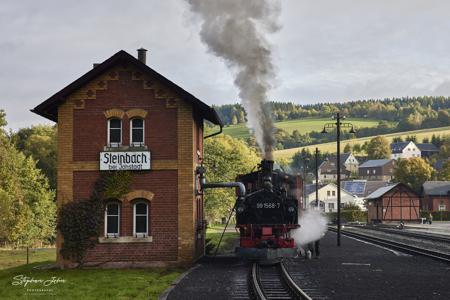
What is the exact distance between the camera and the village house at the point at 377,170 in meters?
174

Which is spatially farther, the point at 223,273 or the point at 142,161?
the point at 142,161

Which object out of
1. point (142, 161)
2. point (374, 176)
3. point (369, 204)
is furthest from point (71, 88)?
point (374, 176)

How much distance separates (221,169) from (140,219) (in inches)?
1602

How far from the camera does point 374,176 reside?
177 meters

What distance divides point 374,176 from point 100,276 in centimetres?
16493

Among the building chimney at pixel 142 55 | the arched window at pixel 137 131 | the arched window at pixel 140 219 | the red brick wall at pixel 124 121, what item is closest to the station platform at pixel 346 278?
the arched window at pixel 140 219

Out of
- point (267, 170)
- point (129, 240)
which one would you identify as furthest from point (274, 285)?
point (129, 240)

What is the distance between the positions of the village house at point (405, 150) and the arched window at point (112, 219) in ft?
583

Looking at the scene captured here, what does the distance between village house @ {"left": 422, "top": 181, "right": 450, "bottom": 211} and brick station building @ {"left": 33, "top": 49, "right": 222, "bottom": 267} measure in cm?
7423

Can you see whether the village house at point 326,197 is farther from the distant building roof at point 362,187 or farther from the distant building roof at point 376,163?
the distant building roof at point 376,163

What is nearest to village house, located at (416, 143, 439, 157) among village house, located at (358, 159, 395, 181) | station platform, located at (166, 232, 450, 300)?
village house, located at (358, 159, 395, 181)

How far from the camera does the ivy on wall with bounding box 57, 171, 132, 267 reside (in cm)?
2211

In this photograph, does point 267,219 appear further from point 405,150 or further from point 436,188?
point 405,150

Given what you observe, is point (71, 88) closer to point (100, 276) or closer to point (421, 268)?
point (100, 276)
